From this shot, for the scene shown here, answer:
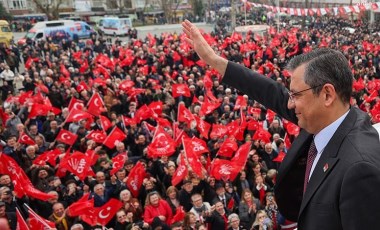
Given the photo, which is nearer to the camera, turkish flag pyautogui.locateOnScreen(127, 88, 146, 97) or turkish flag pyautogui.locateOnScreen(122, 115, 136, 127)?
turkish flag pyautogui.locateOnScreen(122, 115, 136, 127)

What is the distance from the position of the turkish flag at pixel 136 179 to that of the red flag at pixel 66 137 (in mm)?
2326

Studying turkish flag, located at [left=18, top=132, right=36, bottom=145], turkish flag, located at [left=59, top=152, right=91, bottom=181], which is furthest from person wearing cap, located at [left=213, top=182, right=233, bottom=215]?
turkish flag, located at [left=18, top=132, right=36, bottom=145]

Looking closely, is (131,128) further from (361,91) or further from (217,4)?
(217,4)

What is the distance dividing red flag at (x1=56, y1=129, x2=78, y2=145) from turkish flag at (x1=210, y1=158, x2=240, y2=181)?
11.2 feet

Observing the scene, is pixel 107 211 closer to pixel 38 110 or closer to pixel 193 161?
pixel 193 161

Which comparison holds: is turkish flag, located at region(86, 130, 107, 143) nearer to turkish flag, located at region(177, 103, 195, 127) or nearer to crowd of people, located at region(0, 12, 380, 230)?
crowd of people, located at region(0, 12, 380, 230)

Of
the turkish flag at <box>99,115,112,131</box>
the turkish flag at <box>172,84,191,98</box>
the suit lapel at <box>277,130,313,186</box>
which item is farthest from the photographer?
the turkish flag at <box>172,84,191,98</box>

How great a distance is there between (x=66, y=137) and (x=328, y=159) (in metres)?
7.95

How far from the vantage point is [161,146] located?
25.5 feet

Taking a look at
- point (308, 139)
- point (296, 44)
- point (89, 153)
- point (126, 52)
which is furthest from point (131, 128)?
point (296, 44)

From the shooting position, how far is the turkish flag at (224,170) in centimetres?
680

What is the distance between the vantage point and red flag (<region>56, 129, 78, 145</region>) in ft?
28.6

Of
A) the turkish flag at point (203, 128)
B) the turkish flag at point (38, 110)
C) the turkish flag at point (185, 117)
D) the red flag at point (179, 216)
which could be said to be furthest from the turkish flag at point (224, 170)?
the turkish flag at point (38, 110)

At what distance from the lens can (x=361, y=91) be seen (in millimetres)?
12016
